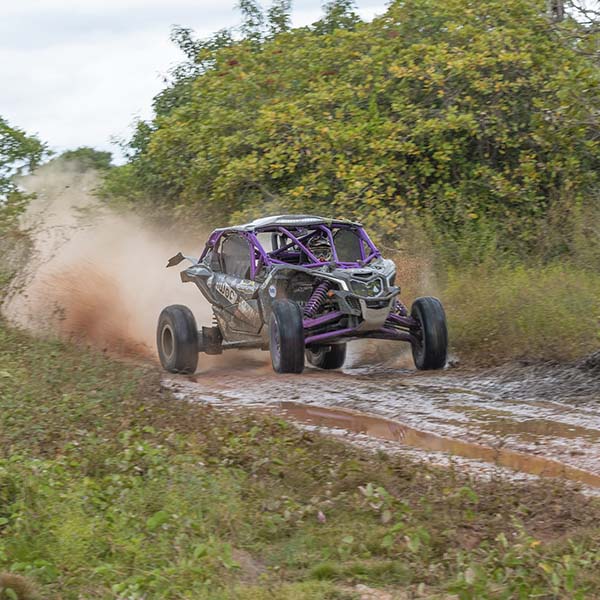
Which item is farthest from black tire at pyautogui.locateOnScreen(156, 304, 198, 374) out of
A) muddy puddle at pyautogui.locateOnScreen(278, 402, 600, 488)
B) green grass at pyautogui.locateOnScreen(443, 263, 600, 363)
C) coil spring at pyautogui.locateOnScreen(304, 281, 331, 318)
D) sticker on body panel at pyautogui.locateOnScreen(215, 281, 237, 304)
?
green grass at pyautogui.locateOnScreen(443, 263, 600, 363)

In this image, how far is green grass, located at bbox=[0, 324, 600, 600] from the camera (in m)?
4.96

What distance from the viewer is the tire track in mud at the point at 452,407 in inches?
309

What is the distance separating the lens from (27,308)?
52.0ft

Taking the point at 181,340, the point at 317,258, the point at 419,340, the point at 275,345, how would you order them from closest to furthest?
the point at 275,345, the point at 419,340, the point at 317,258, the point at 181,340

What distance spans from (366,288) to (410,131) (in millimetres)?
6694

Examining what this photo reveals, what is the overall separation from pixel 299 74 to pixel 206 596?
621 inches

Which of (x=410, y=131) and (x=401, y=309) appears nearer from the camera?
(x=401, y=309)

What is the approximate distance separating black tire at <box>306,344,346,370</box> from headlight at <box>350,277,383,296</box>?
170 centimetres

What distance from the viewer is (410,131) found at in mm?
17688

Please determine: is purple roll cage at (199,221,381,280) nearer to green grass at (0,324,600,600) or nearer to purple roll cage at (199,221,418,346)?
purple roll cage at (199,221,418,346)

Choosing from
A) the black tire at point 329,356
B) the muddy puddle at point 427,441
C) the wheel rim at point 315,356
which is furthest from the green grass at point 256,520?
the wheel rim at point 315,356

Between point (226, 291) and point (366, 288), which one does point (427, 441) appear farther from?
point (226, 291)

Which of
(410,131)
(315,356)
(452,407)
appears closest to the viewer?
(452,407)

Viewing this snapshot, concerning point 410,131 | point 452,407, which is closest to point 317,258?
point 452,407
